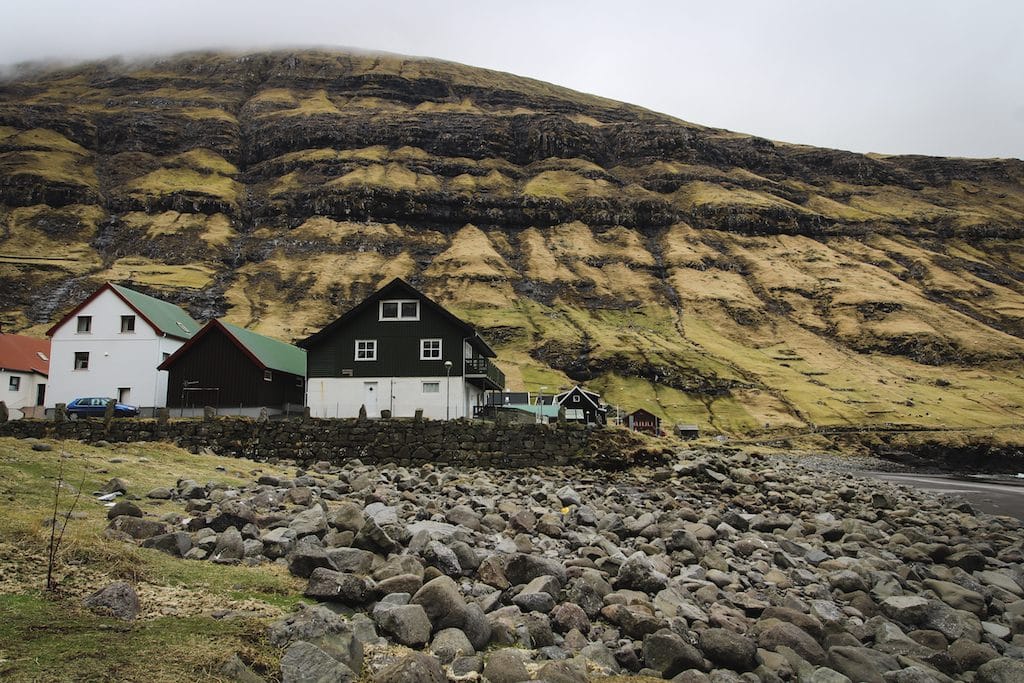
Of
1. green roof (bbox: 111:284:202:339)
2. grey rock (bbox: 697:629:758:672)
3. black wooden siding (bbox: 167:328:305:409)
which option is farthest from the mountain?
grey rock (bbox: 697:629:758:672)

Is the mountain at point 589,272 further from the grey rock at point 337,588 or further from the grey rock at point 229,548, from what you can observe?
the grey rock at point 337,588

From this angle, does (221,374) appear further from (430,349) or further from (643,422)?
(643,422)

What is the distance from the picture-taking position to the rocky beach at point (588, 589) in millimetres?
8406

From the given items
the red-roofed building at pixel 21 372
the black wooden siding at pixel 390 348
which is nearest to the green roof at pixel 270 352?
the black wooden siding at pixel 390 348

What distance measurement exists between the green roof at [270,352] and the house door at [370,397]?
7.69 m

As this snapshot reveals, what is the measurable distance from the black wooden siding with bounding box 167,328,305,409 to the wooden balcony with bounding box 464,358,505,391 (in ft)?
48.3

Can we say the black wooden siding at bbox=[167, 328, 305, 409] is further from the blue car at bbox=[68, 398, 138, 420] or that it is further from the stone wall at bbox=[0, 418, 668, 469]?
the stone wall at bbox=[0, 418, 668, 469]

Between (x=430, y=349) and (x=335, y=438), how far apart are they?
15.5 meters

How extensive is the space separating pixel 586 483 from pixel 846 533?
12825mm

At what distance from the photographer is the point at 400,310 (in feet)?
162

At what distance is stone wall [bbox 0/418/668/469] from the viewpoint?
1342 inches

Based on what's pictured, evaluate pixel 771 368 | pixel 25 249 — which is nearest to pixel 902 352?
pixel 771 368

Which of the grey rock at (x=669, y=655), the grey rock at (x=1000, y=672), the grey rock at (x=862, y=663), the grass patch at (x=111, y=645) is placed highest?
the grass patch at (x=111, y=645)

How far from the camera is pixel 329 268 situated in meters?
148
